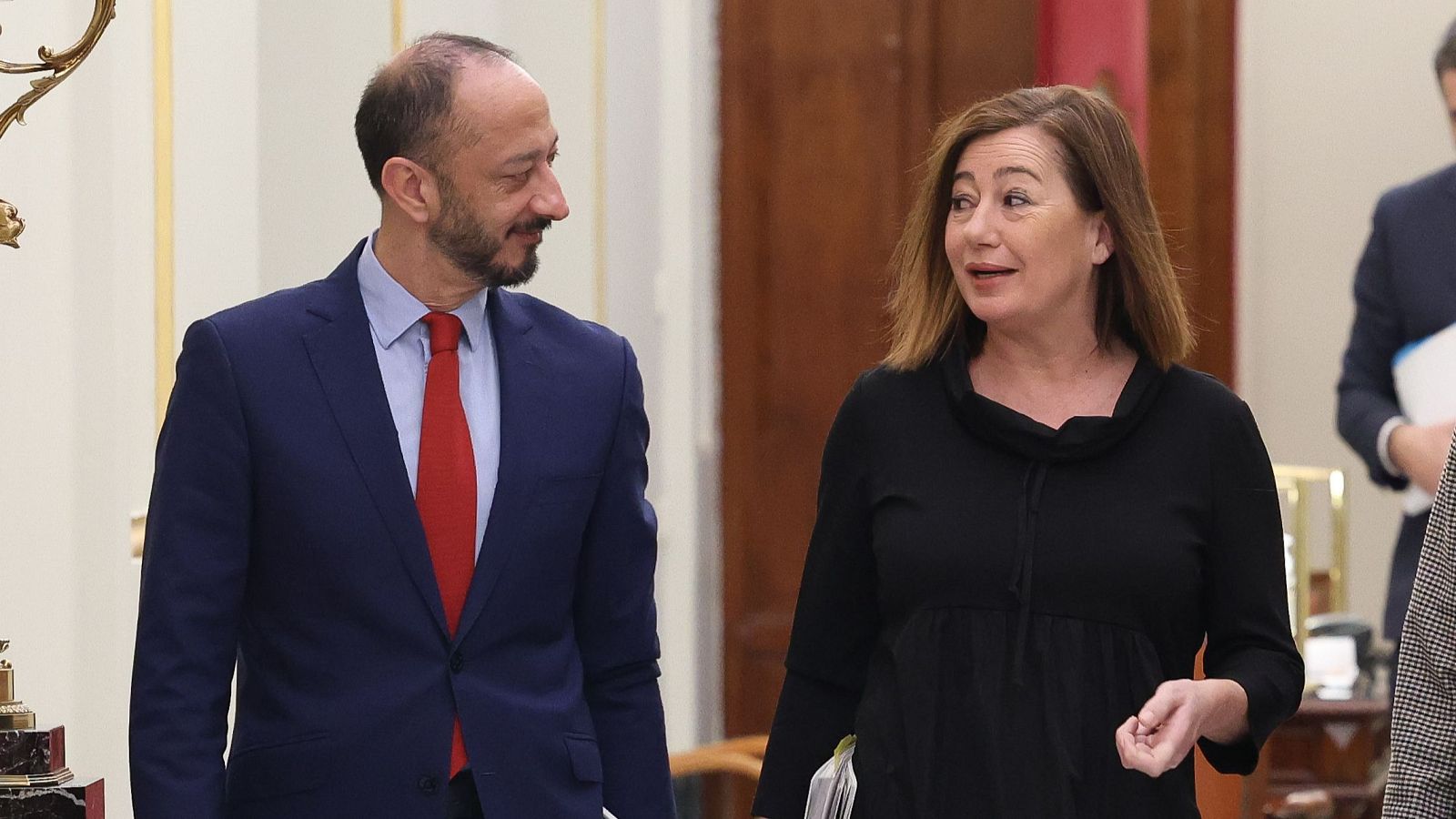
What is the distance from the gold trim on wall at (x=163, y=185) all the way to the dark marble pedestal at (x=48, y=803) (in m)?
1.23

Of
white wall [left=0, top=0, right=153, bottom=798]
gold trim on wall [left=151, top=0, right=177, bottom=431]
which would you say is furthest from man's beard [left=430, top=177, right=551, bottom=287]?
gold trim on wall [left=151, top=0, right=177, bottom=431]

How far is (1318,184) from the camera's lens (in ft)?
20.7

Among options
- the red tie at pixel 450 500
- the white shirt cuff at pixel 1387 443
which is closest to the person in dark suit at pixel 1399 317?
the white shirt cuff at pixel 1387 443

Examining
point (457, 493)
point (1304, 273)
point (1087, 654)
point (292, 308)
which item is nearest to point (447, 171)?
point (292, 308)

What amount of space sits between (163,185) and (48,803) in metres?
1.44

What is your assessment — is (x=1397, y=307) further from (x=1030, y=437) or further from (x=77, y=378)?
(x=77, y=378)

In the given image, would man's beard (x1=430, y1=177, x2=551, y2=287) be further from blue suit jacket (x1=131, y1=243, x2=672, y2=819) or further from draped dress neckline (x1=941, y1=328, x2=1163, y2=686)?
draped dress neckline (x1=941, y1=328, x2=1163, y2=686)

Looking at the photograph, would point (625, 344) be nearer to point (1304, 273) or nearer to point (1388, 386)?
point (1388, 386)

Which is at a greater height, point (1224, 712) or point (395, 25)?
point (395, 25)

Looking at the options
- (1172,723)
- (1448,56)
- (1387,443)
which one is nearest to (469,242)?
(1172,723)

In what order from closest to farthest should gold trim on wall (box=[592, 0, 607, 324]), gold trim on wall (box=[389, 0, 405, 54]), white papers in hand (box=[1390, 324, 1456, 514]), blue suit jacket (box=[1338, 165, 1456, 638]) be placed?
white papers in hand (box=[1390, 324, 1456, 514])
blue suit jacket (box=[1338, 165, 1456, 638])
gold trim on wall (box=[389, 0, 405, 54])
gold trim on wall (box=[592, 0, 607, 324])

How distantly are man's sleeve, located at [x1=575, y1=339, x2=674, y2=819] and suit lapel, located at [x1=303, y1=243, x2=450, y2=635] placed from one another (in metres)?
0.24

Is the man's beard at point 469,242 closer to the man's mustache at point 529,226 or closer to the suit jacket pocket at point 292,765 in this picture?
the man's mustache at point 529,226

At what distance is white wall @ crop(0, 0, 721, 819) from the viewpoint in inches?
119
